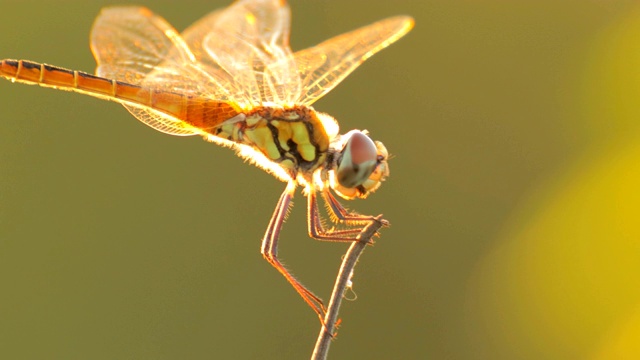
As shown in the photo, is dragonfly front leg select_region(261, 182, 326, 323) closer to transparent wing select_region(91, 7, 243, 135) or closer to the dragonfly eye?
the dragonfly eye

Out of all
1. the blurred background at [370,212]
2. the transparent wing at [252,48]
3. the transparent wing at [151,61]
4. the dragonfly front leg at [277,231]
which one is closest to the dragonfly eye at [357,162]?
the dragonfly front leg at [277,231]

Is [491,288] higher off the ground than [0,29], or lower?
lower

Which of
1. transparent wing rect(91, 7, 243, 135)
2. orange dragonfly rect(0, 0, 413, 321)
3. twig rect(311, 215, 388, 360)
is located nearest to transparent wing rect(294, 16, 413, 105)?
orange dragonfly rect(0, 0, 413, 321)

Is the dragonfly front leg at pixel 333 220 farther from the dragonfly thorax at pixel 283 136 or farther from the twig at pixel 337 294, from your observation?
the twig at pixel 337 294

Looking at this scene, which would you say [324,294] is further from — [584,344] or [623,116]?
[623,116]

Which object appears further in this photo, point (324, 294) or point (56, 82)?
point (324, 294)

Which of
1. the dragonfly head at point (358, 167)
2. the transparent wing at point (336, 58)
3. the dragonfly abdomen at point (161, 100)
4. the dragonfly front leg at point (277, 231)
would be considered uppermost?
the transparent wing at point (336, 58)

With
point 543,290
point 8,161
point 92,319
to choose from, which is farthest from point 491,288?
point 8,161
